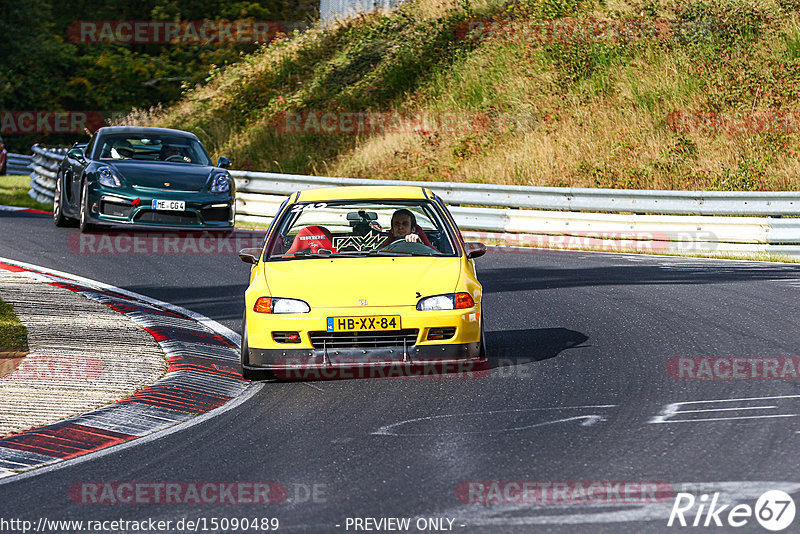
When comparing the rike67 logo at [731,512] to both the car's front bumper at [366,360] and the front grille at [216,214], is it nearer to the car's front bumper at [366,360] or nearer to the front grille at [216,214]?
the car's front bumper at [366,360]

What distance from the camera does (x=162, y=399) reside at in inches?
307

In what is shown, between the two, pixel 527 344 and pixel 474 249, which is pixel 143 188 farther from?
pixel 474 249

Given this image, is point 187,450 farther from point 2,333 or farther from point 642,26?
point 642,26

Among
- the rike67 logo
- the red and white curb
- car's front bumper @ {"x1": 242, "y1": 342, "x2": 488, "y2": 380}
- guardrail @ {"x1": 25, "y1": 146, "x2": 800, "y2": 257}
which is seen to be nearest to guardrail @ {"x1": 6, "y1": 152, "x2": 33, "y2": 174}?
guardrail @ {"x1": 25, "y1": 146, "x2": 800, "y2": 257}

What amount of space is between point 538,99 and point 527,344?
18.1 m

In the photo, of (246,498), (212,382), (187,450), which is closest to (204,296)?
(212,382)

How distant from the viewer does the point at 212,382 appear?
8367 millimetres

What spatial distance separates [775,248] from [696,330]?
266 inches

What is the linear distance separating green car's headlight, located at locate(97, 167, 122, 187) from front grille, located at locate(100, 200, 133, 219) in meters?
0.27

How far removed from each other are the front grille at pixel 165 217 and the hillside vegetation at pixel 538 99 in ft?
27.2

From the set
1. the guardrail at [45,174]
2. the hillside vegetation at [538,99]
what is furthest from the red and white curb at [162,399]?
the guardrail at [45,174]

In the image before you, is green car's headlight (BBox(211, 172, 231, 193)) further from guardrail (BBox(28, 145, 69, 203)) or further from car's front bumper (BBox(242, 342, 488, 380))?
car's front bumper (BBox(242, 342, 488, 380))

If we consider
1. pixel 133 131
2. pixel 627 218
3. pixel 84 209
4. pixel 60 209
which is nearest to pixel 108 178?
pixel 84 209

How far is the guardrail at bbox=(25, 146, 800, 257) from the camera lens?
1653cm
